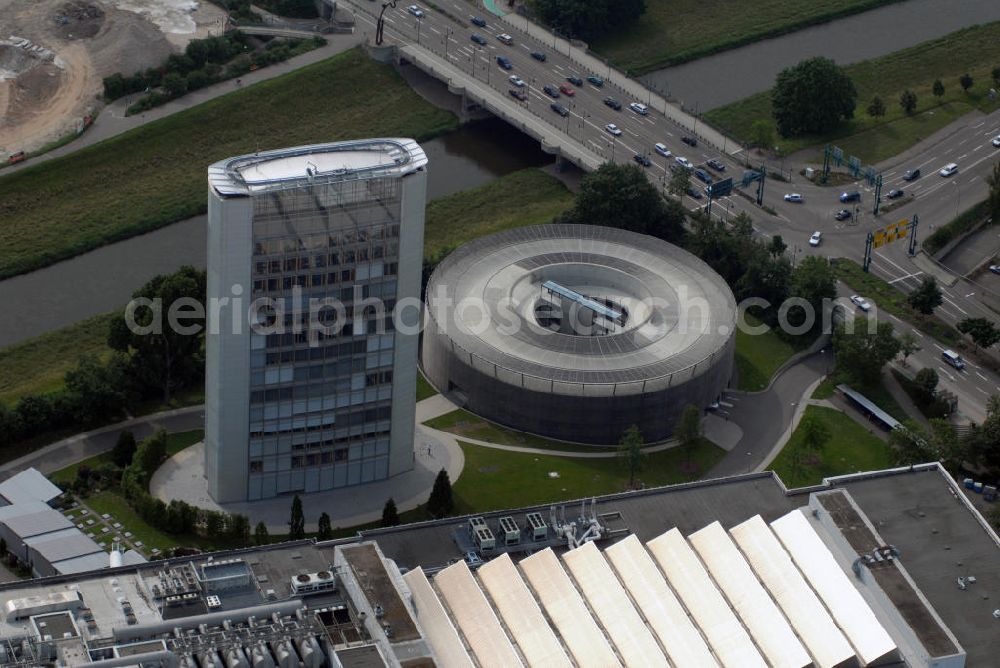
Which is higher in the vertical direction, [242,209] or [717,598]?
[242,209]

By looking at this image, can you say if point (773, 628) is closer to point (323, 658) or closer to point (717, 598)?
point (717, 598)

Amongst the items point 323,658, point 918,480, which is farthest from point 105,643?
point 918,480

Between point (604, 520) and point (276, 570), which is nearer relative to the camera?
point (276, 570)

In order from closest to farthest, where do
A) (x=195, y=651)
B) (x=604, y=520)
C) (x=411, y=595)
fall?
(x=195, y=651), (x=411, y=595), (x=604, y=520)

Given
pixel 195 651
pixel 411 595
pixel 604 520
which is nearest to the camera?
pixel 195 651

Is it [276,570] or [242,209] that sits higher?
[242,209]

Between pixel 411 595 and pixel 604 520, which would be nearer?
pixel 411 595

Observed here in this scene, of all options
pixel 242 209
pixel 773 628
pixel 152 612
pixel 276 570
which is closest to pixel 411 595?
pixel 276 570

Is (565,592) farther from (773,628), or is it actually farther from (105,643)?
(105,643)
